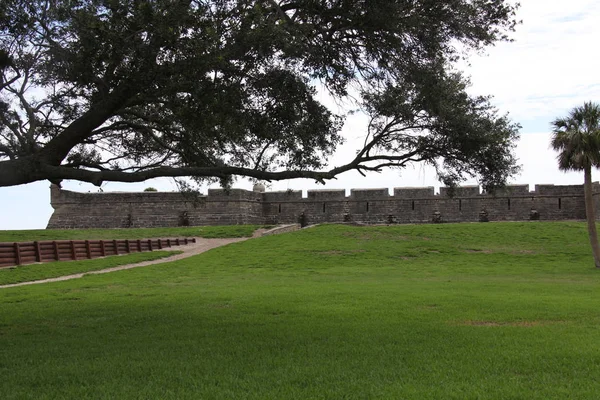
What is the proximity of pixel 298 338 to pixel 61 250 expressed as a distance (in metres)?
17.6

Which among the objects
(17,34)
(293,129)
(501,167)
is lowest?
(501,167)

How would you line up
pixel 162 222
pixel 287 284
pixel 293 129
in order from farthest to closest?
1. pixel 162 222
2. pixel 287 284
3. pixel 293 129

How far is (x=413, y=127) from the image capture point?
27.5ft

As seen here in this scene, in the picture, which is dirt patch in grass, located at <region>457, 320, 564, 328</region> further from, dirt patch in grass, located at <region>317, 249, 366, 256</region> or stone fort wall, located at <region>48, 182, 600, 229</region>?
stone fort wall, located at <region>48, 182, 600, 229</region>

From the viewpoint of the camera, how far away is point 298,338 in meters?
7.62

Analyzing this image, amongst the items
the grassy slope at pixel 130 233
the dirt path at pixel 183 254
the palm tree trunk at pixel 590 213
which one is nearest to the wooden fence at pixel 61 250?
the dirt path at pixel 183 254

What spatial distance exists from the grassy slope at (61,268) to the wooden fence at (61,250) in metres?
0.83

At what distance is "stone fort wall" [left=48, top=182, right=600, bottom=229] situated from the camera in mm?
38375

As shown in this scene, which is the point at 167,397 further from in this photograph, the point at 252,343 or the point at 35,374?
the point at 252,343

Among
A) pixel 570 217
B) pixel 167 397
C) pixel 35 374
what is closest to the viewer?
pixel 167 397

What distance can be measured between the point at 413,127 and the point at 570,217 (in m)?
33.6

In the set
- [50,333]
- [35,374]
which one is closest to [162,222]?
[50,333]

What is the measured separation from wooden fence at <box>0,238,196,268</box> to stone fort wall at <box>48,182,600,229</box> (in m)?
12.7

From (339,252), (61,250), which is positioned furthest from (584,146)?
(61,250)
